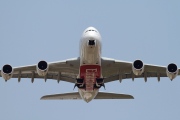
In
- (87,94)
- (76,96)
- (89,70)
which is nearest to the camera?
(89,70)

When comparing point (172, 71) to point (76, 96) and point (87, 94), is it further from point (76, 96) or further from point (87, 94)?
point (76, 96)

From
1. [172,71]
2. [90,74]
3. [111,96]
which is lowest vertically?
[111,96]

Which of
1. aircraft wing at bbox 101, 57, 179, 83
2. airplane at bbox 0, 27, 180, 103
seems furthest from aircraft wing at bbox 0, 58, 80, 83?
aircraft wing at bbox 101, 57, 179, 83

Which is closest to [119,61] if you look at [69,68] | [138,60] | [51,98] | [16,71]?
[138,60]

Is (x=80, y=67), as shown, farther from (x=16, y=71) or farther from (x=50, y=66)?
(x=16, y=71)

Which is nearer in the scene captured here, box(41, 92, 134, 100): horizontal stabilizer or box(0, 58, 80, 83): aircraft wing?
box(0, 58, 80, 83): aircraft wing

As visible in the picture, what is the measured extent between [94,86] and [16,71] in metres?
6.18

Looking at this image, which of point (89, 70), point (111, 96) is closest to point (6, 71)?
point (89, 70)

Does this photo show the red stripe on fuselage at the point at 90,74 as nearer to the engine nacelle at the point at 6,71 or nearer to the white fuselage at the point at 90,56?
the white fuselage at the point at 90,56

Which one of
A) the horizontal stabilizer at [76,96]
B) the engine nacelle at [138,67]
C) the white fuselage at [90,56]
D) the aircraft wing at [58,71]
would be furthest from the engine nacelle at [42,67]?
the engine nacelle at [138,67]

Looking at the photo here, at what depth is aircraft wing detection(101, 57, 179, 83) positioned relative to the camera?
2908 cm

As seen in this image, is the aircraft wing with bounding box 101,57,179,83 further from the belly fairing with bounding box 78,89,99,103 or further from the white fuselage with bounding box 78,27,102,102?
the belly fairing with bounding box 78,89,99,103

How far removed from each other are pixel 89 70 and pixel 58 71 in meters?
4.76

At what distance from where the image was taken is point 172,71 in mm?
27469
